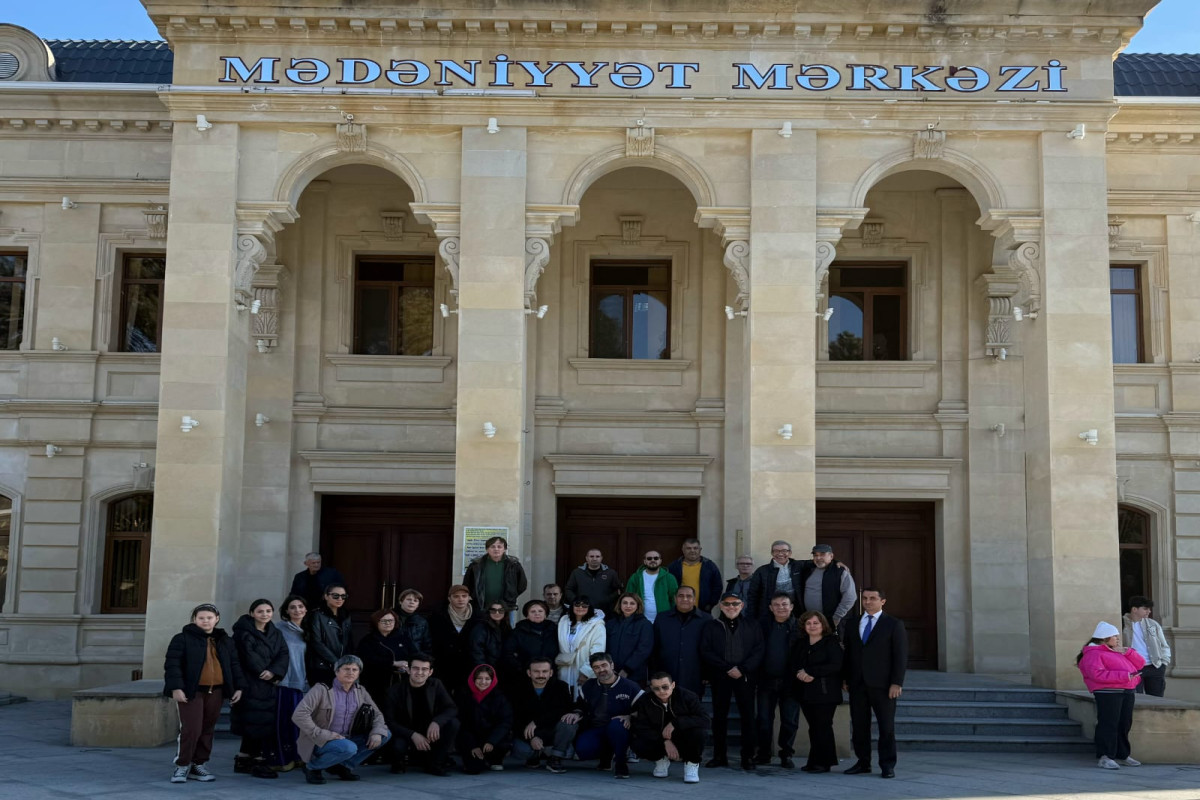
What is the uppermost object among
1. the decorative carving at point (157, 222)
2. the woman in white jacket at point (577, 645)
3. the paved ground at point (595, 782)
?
the decorative carving at point (157, 222)

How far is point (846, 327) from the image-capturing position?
2198cm

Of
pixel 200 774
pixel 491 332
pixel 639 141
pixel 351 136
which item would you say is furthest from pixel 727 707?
pixel 351 136

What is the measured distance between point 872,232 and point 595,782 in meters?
12.0

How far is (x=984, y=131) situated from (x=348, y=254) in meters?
10.4

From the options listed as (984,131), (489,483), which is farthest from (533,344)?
(984,131)

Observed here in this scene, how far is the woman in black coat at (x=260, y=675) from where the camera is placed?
12.9 meters

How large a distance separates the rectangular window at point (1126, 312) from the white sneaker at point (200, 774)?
16060 millimetres

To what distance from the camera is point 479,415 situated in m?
17.8

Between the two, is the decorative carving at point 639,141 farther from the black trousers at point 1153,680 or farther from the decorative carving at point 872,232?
the black trousers at point 1153,680

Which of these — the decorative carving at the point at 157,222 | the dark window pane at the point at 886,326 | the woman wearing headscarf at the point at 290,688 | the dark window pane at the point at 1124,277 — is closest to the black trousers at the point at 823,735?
the woman wearing headscarf at the point at 290,688

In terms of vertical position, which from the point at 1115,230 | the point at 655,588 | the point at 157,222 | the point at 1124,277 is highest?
the point at 1115,230

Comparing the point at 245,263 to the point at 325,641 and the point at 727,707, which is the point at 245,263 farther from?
the point at 727,707

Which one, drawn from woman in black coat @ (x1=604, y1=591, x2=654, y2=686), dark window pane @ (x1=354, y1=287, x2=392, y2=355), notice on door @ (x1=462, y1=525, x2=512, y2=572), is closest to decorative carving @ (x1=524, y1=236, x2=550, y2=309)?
notice on door @ (x1=462, y1=525, x2=512, y2=572)

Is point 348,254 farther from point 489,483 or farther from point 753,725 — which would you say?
point 753,725
